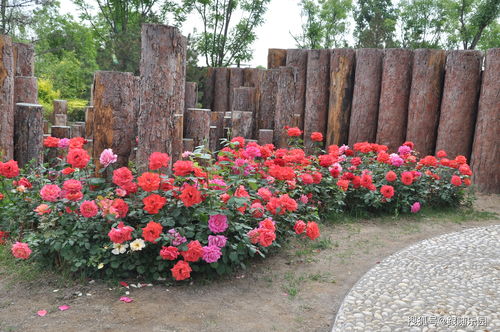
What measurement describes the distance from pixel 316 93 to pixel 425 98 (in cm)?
165

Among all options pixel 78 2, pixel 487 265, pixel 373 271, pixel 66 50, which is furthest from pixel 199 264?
pixel 66 50

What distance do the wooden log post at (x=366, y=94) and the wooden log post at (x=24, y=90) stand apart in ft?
14.5

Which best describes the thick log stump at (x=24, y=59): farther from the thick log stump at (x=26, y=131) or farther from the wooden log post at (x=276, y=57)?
the wooden log post at (x=276, y=57)

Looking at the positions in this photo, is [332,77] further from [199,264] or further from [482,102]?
[199,264]

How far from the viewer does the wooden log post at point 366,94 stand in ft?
24.0

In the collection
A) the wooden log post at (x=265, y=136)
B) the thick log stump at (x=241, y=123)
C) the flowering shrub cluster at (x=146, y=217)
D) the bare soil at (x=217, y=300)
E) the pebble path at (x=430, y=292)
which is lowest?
the bare soil at (x=217, y=300)

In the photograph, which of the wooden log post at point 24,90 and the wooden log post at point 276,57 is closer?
the wooden log post at point 24,90

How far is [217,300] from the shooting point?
325cm

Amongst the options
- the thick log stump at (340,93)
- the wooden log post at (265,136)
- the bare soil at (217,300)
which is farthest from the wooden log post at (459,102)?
the bare soil at (217,300)

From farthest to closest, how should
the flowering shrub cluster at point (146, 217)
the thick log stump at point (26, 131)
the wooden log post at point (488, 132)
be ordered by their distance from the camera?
1. the wooden log post at point (488, 132)
2. the thick log stump at point (26, 131)
3. the flowering shrub cluster at point (146, 217)

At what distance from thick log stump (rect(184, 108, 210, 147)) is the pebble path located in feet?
7.60

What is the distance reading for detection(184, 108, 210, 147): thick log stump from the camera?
5219mm

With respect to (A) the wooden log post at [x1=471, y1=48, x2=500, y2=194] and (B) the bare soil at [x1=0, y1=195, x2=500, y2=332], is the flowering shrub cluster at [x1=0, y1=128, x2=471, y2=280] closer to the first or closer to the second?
(B) the bare soil at [x1=0, y1=195, x2=500, y2=332]

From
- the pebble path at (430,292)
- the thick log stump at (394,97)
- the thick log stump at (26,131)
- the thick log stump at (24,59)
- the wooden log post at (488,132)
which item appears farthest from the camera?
the thick log stump at (394,97)
